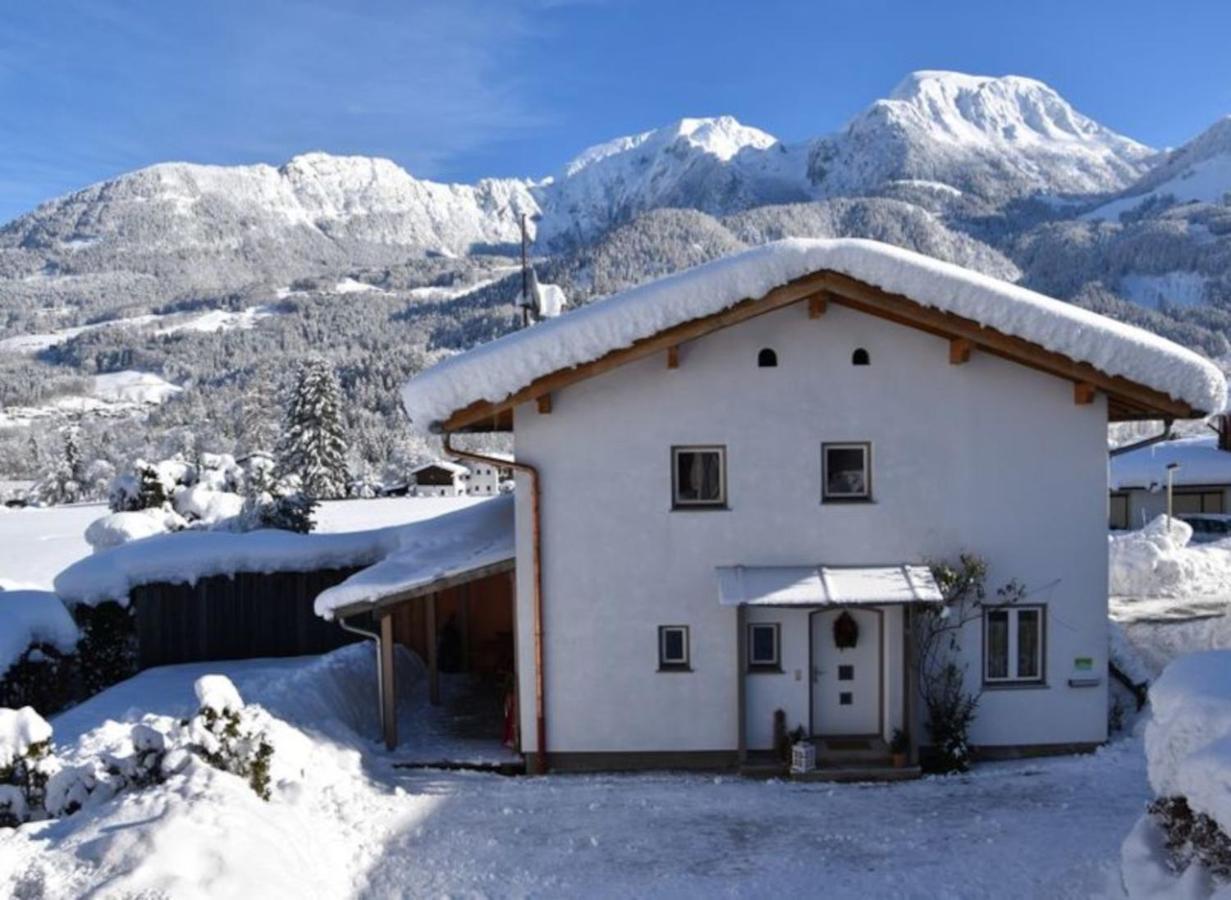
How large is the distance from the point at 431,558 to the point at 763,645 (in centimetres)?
528

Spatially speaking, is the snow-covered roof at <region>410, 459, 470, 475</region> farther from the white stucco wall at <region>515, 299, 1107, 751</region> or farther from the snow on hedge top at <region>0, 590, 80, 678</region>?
the white stucco wall at <region>515, 299, 1107, 751</region>

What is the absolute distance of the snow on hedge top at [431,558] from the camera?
523 inches

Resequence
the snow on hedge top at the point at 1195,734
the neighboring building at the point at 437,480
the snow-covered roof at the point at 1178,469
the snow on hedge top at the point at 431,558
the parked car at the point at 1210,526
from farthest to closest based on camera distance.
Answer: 1. the neighboring building at the point at 437,480
2. the snow-covered roof at the point at 1178,469
3. the parked car at the point at 1210,526
4. the snow on hedge top at the point at 431,558
5. the snow on hedge top at the point at 1195,734

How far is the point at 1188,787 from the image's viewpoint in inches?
267

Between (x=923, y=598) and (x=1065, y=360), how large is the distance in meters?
3.97

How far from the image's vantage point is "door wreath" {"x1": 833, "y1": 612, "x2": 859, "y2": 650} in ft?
44.3

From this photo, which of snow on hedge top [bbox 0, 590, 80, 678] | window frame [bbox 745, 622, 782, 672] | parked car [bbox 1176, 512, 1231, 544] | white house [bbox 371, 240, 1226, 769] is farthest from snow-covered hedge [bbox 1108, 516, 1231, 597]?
snow on hedge top [bbox 0, 590, 80, 678]

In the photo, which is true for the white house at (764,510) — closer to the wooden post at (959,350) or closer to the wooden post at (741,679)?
the wooden post at (959,350)

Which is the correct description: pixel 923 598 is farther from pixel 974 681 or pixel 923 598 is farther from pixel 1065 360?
pixel 1065 360

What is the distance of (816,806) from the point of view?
1177 centimetres

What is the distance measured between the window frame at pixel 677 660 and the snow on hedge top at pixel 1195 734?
6.60 metres

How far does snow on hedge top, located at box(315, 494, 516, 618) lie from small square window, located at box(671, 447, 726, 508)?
2747 millimetres

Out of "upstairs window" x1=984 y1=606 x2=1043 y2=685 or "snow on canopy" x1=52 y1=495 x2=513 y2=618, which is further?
"snow on canopy" x1=52 y1=495 x2=513 y2=618

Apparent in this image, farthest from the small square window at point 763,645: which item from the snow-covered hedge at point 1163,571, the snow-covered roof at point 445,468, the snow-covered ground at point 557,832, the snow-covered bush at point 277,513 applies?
the snow-covered roof at point 445,468
